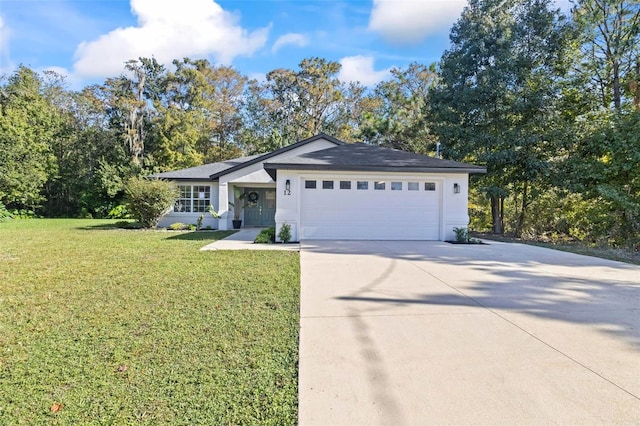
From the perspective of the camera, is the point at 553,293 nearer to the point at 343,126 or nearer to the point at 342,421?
the point at 342,421

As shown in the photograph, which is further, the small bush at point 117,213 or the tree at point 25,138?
the small bush at point 117,213

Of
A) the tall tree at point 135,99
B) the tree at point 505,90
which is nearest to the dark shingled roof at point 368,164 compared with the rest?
the tree at point 505,90

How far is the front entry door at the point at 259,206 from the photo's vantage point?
57.4ft

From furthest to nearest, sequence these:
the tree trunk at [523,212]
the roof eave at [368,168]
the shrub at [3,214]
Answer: the shrub at [3,214], the tree trunk at [523,212], the roof eave at [368,168]

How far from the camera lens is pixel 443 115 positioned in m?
15.3

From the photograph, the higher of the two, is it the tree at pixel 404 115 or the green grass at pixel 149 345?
the tree at pixel 404 115

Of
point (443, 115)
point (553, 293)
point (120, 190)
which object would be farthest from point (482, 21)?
point (120, 190)

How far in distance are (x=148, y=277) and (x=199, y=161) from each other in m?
21.2

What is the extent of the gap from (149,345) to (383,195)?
8491mm

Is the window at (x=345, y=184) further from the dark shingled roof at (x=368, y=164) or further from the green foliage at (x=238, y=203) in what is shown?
the green foliage at (x=238, y=203)

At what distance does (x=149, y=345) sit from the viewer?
10.2ft

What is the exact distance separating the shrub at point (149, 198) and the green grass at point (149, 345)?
7.66 meters

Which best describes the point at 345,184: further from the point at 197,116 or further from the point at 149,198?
the point at 197,116

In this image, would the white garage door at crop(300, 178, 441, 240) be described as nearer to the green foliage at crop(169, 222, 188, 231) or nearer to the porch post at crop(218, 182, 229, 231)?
the porch post at crop(218, 182, 229, 231)
